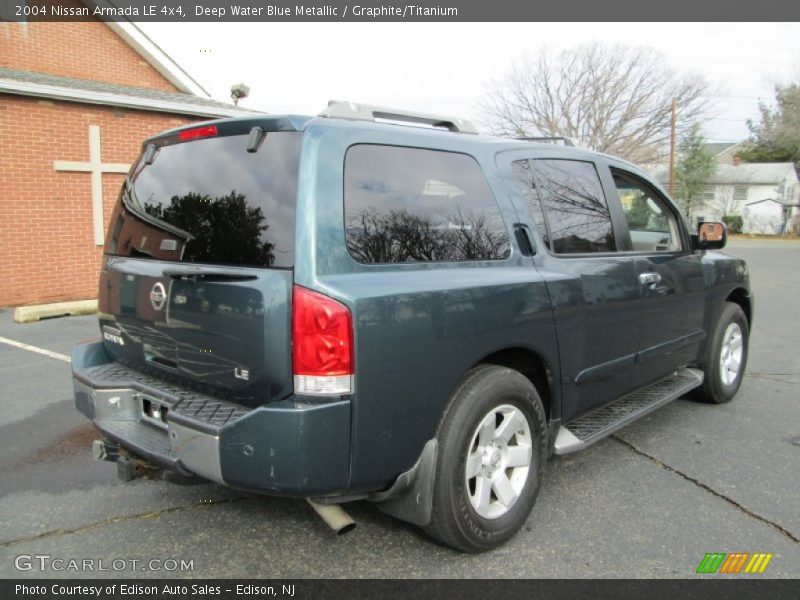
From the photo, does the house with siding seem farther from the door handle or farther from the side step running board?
the door handle

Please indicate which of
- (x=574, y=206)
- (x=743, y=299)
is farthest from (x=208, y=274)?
(x=743, y=299)

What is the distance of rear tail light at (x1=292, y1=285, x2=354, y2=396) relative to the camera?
215 cm

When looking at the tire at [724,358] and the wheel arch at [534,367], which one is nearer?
the wheel arch at [534,367]

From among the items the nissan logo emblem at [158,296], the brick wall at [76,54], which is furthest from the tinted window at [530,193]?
the brick wall at [76,54]

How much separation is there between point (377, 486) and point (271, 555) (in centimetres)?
72

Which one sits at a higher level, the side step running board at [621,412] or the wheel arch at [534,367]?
the wheel arch at [534,367]

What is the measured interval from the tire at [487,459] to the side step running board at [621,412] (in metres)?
0.26

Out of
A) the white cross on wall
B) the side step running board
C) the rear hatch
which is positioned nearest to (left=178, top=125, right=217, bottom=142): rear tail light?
the rear hatch

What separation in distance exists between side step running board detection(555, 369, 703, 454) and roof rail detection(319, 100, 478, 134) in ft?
5.65

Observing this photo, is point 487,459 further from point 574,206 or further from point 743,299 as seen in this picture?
point 743,299

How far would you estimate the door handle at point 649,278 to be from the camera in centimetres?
367

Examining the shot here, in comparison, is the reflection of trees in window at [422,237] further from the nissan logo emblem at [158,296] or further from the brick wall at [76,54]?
the brick wall at [76,54]

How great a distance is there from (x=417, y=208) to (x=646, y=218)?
88.1 inches

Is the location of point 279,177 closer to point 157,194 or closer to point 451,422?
point 157,194
